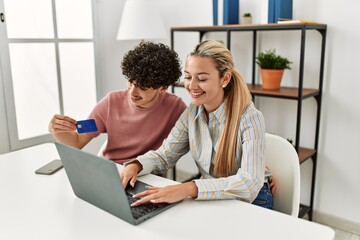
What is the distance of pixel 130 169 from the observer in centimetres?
128

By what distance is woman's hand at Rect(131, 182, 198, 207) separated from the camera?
1073mm

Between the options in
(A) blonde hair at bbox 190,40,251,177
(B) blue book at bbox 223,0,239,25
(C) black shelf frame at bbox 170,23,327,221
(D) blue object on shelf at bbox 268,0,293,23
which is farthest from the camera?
(B) blue book at bbox 223,0,239,25

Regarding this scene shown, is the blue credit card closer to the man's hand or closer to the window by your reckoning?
the man's hand

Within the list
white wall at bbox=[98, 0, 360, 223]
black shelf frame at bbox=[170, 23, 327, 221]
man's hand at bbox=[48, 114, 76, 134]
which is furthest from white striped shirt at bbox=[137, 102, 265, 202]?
white wall at bbox=[98, 0, 360, 223]

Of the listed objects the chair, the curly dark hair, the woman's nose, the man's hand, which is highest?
the curly dark hair

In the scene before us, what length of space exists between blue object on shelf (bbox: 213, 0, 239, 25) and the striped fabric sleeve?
113 centimetres

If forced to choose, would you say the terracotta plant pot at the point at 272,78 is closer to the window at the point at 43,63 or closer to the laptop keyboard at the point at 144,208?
the laptop keyboard at the point at 144,208

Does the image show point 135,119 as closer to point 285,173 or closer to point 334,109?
point 285,173

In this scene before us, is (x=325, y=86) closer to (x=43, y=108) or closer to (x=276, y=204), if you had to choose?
(x=276, y=204)

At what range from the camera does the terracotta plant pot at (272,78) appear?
6.92 ft

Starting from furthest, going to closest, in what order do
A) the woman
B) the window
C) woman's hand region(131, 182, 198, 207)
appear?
1. the window
2. the woman
3. woman's hand region(131, 182, 198, 207)

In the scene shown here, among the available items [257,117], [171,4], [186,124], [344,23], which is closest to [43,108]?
[171,4]

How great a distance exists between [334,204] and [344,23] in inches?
44.4

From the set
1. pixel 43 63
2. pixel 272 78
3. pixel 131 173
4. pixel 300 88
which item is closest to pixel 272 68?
pixel 272 78
